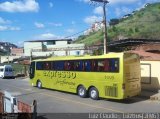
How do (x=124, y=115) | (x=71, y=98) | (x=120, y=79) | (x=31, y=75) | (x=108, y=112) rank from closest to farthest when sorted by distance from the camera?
(x=124, y=115)
(x=108, y=112)
(x=120, y=79)
(x=71, y=98)
(x=31, y=75)

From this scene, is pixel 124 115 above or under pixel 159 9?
under

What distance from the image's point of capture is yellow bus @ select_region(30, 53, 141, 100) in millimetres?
19281

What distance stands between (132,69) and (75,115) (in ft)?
18.1

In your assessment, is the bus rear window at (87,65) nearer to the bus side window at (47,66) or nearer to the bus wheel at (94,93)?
the bus side window at (47,66)

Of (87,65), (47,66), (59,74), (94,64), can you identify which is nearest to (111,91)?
(94,64)

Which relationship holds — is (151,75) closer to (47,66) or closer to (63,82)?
(63,82)

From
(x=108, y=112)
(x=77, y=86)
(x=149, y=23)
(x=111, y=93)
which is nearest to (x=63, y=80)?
(x=77, y=86)

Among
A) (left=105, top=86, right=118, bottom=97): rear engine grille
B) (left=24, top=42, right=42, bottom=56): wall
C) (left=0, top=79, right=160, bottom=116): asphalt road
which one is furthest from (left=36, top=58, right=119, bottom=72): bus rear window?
(left=24, top=42, right=42, bottom=56): wall

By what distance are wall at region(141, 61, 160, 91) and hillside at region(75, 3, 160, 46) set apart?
198 ft

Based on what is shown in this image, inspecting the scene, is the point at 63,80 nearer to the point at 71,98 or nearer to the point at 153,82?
the point at 71,98

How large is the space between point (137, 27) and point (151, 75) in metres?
80.7

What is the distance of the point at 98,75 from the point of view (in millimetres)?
20953

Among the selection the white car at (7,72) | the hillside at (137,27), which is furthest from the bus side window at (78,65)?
the hillside at (137,27)

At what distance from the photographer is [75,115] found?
52.9 feet
